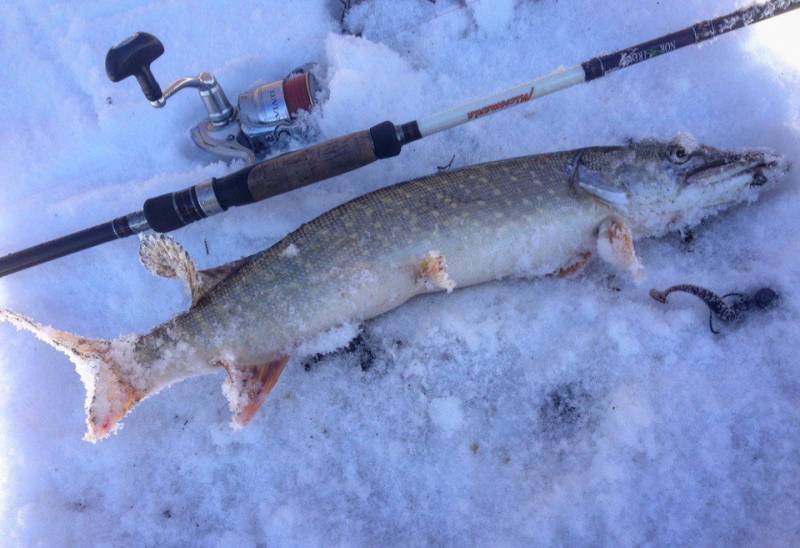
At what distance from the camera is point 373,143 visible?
2.04 m

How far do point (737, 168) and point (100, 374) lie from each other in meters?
2.50

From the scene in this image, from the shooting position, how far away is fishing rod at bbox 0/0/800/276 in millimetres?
2006

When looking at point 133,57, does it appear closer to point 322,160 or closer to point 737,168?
point 322,160

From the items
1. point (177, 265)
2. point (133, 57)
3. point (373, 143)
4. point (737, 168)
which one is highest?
point (133, 57)

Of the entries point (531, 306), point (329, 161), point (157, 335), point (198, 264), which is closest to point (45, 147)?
point (198, 264)

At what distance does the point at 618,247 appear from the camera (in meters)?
2.02

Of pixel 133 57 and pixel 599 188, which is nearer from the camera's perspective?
pixel 133 57

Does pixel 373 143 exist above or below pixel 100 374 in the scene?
above

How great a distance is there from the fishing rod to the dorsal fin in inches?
6.3

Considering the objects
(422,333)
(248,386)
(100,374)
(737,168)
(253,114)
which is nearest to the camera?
(100,374)

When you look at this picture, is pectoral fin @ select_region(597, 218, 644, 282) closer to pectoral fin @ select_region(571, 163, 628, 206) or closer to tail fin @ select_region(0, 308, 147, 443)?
pectoral fin @ select_region(571, 163, 628, 206)

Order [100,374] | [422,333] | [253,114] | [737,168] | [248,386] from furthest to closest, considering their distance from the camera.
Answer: [253,114] < [422,333] < [737,168] < [248,386] < [100,374]

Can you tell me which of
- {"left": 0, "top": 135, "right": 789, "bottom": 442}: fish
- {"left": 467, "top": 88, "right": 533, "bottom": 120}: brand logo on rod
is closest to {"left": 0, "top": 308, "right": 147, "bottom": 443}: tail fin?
{"left": 0, "top": 135, "right": 789, "bottom": 442}: fish

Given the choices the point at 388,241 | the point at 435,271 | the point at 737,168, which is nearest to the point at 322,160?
the point at 388,241
